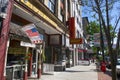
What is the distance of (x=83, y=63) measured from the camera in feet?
126

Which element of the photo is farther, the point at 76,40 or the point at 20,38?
the point at 76,40

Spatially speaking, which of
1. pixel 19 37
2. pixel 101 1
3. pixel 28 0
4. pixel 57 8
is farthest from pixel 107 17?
pixel 57 8

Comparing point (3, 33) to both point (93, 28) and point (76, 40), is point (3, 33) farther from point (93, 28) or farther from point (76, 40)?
point (93, 28)

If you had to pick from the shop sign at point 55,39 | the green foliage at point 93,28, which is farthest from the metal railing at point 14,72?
the green foliage at point 93,28

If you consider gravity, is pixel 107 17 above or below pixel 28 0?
below

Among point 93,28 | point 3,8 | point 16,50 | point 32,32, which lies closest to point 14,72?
point 16,50

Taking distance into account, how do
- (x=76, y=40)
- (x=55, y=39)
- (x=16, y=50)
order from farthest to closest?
(x=76, y=40) → (x=55, y=39) → (x=16, y=50)

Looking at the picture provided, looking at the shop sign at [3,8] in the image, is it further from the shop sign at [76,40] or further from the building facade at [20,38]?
the shop sign at [76,40]

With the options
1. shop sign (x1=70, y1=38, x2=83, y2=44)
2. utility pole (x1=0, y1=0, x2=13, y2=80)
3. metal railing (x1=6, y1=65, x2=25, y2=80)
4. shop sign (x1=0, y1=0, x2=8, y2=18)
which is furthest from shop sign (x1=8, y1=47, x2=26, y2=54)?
shop sign (x1=70, y1=38, x2=83, y2=44)

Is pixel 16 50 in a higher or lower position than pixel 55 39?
lower

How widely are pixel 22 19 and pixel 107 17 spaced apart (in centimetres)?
682

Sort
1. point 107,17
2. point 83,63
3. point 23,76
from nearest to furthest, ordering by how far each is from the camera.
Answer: point 107,17 < point 23,76 < point 83,63

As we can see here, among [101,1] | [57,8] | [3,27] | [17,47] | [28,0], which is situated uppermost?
[57,8]

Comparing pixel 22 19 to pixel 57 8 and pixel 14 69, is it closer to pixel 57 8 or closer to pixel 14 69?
pixel 14 69
